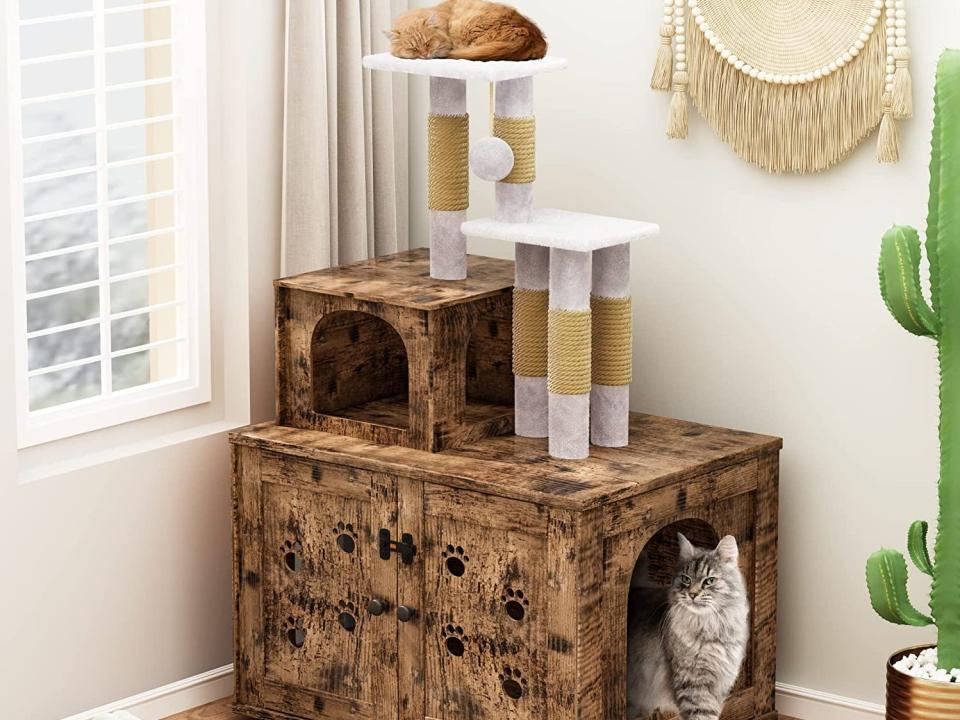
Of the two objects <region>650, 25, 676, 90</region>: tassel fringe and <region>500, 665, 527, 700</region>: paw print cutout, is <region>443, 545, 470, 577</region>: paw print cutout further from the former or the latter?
<region>650, 25, 676, 90</region>: tassel fringe

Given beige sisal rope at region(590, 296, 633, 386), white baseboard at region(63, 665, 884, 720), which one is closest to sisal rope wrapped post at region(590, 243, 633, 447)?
beige sisal rope at region(590, 296, 633, 386)

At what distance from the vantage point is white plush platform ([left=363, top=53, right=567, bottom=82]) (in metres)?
2.95

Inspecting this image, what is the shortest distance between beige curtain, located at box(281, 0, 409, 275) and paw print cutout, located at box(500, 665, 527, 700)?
103cm

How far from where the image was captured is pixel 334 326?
3.32 meters

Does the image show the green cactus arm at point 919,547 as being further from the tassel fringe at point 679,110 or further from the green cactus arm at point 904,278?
the tassel fringe at point 679,110

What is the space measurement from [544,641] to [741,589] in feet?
1.38

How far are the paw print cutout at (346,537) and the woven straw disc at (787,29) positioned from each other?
1239 millimetres

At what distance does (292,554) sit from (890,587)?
3.94ft

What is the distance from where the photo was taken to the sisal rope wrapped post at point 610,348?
121 inches

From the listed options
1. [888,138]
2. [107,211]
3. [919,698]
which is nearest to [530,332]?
[888,138]

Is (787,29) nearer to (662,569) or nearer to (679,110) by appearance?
(679,110)

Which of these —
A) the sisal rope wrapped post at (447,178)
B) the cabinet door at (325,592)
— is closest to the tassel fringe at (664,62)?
the sisal rope wrapped post at (447,178)

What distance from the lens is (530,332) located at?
123 inches

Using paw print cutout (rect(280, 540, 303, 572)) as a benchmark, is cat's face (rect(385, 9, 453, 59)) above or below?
above
